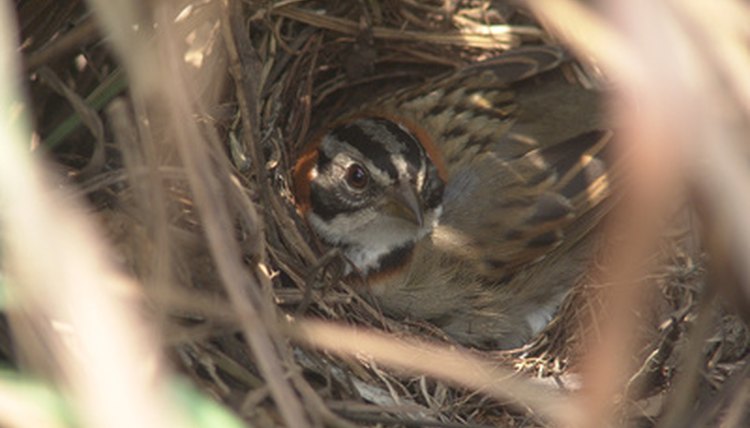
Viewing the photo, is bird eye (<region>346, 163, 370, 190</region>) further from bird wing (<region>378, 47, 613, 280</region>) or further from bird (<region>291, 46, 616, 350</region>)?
bird wing (<region>378, 47, 613, 280</region>)

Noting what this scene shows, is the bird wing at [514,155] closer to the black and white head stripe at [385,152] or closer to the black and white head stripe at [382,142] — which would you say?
the black and white head stripe at [385,152]

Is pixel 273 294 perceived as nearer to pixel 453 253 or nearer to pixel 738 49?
pixel 453 253

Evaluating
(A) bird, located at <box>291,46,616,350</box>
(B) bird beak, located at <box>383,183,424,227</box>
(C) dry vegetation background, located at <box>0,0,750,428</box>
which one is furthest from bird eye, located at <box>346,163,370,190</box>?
(C) dry vegetation background, located at <box>0,0,750,428</box>

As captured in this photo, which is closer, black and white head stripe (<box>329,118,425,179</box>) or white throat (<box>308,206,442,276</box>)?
black and white head stripe (<box>329,118,425,179</box>)

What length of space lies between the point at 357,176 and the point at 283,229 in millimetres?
426

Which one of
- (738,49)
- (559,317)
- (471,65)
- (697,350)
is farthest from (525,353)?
(738,49)

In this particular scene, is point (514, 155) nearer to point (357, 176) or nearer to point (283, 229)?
point (357, 176)

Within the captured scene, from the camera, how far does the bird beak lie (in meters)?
4.59

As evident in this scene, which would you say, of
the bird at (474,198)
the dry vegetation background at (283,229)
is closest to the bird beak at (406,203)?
the bird at (474,198)

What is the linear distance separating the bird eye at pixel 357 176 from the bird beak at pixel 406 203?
12 centimetres

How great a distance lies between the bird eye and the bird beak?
12 centimetres

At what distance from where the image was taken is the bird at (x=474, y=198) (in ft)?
15.6

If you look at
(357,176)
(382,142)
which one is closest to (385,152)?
(382,142)

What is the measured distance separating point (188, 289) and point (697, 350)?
1366mm
